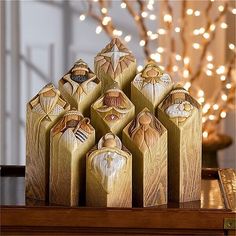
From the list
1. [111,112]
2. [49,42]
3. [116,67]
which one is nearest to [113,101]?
[111,112]

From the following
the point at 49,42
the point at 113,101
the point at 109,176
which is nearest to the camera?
the point at 109,176

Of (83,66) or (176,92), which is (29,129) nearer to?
(83,66)

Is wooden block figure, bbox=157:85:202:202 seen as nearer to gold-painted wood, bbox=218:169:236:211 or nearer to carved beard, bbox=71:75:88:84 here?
gold-painted wood, bbox=218:169:236:211

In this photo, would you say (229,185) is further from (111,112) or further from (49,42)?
(49,42)

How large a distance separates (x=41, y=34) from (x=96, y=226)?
98.8 inches

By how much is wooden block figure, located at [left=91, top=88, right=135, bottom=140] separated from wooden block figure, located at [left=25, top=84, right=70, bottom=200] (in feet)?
0.20

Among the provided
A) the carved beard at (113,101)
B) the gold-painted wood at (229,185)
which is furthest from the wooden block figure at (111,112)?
the gold-painted wood at (229,185)

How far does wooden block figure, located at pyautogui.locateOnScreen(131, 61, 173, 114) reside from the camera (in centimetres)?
138

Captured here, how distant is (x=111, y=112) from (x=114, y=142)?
8 centimetres

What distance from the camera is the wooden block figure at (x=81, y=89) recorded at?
4.59ft

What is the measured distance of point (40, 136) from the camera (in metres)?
1.34

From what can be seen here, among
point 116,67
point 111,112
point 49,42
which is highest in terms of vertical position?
point 49,42

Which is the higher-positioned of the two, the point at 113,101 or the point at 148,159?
the point at 113,101

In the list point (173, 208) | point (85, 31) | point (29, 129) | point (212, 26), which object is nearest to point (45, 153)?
point (29, 129)
